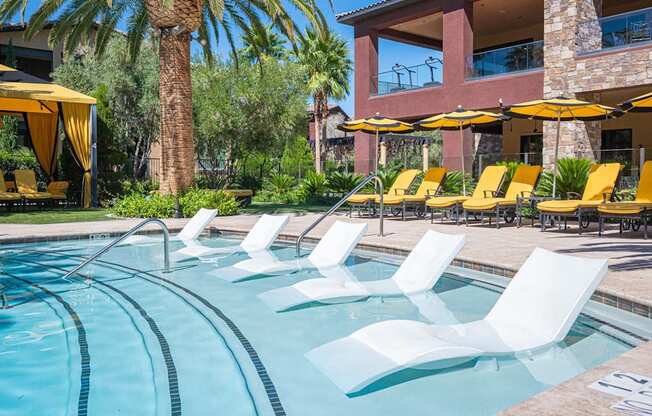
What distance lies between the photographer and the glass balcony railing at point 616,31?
1598 centimetres

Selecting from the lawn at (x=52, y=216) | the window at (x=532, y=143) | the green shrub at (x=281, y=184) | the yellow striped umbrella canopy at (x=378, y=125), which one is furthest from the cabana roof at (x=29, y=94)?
the window at (x=532, y=143)

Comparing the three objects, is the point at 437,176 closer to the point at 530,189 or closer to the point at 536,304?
the point at 530,189

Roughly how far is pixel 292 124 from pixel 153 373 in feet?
53.5

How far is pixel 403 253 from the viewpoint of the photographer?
28.4 ft

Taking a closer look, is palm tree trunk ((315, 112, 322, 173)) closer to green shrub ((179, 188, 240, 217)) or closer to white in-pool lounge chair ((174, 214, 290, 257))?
green shrub ((179, 188, 240, 217))

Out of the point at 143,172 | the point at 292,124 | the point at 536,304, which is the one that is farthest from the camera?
the point at 143,172

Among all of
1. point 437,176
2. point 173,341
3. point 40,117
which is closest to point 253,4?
point 437,176

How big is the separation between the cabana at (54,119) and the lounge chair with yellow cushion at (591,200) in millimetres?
12741

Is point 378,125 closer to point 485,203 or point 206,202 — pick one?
point 485,203

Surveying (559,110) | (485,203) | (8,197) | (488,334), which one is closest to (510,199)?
(485,203)

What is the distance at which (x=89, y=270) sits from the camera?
8.52m

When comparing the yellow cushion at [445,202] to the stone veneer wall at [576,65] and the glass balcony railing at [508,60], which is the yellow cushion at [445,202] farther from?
the glass balcony railing at [508,60]

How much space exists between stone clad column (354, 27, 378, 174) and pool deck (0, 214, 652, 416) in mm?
9779

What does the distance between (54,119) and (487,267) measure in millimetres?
15780
